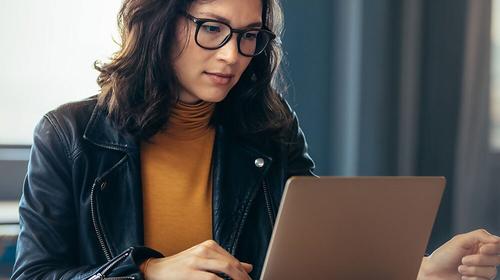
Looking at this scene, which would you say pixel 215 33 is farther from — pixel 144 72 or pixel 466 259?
pixel 466 259

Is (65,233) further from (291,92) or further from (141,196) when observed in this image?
(291,92)

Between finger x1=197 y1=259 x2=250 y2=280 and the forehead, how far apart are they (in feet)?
1.59

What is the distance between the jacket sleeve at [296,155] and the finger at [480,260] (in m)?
0.42

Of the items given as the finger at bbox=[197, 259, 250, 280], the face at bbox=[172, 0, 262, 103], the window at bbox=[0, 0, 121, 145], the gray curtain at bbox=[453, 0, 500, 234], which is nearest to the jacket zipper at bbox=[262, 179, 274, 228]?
the face at bbox=[172, 0, 262, 103]

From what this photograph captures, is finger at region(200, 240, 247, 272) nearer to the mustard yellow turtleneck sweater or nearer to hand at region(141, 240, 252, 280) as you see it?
hand at region(141, 240, 252, 280)

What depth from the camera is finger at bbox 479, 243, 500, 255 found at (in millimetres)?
1377

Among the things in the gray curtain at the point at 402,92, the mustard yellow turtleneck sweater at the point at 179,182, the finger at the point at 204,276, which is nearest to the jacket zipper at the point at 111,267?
the finger at the point at 204,276

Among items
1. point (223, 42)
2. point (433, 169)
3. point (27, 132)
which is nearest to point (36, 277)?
point (223, 42)

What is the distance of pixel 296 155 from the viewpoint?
5.60 ft

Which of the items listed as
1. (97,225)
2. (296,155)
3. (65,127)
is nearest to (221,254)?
(97,225)

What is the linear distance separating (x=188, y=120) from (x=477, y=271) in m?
0.60

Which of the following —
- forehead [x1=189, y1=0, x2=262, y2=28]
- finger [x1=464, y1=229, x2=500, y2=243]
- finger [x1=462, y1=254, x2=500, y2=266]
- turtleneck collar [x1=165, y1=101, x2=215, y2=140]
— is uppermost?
forehead [x1=189, y1=0, x2=262, y2=28]

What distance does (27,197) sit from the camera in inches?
56.4

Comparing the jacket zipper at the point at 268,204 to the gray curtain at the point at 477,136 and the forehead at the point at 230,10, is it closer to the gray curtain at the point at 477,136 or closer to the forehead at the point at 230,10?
the forehead at the point at 230,10
